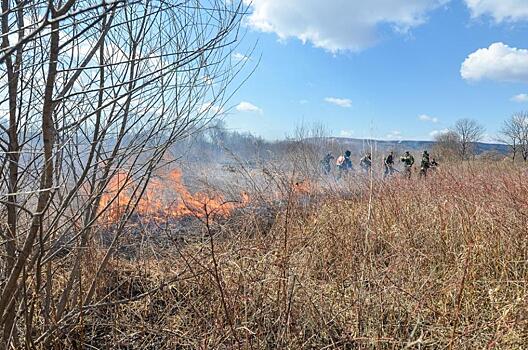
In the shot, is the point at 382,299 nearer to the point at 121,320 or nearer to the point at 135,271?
the point at 121,320

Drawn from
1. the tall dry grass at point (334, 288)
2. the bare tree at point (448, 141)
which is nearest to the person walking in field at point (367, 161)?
the tall dry grass at point (334, 288)

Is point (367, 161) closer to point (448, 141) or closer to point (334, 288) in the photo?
point (334, 288)

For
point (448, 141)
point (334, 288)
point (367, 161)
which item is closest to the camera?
point (334, 288)

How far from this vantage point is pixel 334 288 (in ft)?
8.80

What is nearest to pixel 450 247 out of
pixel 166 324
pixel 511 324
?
pixel 511 324

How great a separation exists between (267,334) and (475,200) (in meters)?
3.05

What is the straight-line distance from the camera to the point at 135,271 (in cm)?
321

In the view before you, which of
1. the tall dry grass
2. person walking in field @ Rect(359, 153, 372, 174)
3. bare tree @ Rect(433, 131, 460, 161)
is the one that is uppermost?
bare tree @ Rect(433, 131, 460, 161)

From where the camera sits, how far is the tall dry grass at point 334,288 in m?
2.18

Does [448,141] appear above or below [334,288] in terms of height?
above

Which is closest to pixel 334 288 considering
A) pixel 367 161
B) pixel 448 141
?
pixel 367 161

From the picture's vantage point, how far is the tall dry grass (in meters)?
2.18

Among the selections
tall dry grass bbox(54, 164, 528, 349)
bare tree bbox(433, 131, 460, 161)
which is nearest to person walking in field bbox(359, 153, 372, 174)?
tall dry grass bbox(54, 164, 528, 349)

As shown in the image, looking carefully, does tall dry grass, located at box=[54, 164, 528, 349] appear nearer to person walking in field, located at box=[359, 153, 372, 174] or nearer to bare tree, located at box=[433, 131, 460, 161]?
person walking in field, located at box=[359, 153, 372, 174]
